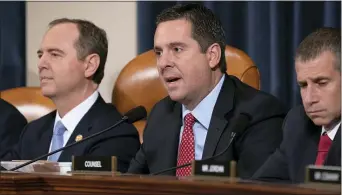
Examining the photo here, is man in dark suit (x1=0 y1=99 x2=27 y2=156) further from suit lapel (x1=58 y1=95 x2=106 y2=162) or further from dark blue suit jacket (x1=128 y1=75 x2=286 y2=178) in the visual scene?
dark blue suit jacket (x1=128 y1=75 x2=286 y2=178)

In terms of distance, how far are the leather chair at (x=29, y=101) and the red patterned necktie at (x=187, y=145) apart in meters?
1.29

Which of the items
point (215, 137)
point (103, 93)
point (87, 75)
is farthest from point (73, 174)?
point (103, 93)

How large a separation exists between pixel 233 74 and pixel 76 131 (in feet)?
2.34

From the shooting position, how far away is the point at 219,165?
6.73 ft

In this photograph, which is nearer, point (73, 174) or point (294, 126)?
point (73, 174)

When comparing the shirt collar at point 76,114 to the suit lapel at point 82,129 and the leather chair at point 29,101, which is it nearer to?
the suit lapel at point 82,129

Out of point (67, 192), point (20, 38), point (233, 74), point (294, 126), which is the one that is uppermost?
point (20, 38)

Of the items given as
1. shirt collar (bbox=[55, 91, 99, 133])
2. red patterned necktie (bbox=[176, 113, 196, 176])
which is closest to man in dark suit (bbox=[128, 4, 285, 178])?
red patterned necktie (bbox=[176, 113, 196, 176])

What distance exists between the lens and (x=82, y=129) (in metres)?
3.36

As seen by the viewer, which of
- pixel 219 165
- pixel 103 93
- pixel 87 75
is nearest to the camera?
pixel 219 165

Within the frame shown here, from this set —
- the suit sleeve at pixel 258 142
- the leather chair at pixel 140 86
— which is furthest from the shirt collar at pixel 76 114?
the suit sleeve at pixel 258 142

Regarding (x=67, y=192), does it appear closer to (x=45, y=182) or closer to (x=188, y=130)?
(x=45, y=182)

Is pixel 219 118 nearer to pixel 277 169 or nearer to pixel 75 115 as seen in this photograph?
pixel 277 169

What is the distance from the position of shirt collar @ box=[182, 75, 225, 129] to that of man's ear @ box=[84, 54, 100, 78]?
669 millimetres
